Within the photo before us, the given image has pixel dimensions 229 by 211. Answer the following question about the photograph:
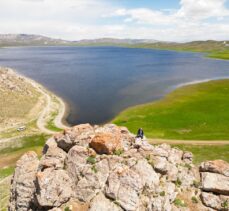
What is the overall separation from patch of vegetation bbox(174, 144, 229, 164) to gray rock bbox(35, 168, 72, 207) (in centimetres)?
3103

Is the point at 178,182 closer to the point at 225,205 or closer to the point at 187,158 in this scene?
the point at 225,205

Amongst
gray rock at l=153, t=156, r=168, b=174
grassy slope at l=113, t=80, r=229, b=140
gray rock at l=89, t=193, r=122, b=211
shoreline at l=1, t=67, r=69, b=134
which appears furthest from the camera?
shoreline at l=1, t=67, r=69, b=134

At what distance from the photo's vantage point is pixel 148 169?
30.3m

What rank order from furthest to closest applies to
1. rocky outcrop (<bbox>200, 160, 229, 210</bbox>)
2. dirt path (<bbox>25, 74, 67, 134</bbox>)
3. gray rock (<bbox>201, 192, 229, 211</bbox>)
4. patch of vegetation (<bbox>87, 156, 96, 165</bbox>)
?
dirt path (<bbox>25, 74, 67, 134</bbox>), patch of vegetation (<bbox>87, 156, 96, 165</bbox>), rocky outcrop (<bbox>200, 160, 229, 210</bbox>), gray rock (<bbox>201, 192, 229, 211</bbox>)

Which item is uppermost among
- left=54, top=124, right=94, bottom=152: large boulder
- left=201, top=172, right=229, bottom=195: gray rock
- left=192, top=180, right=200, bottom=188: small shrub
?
left=54, top=124, right=94, bottom=152: large boulder

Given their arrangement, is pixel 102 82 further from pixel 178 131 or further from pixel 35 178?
pixel 35 178

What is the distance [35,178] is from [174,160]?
16044 millimetres

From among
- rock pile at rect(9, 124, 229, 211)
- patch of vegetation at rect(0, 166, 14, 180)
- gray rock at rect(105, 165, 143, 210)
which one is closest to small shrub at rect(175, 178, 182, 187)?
rock pile at rect(9, 124, 229, 211)

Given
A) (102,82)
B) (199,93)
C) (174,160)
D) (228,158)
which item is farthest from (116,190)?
(102,82)

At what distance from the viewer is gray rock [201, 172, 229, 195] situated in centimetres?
2922

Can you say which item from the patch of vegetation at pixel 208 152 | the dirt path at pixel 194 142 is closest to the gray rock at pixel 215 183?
the patch of vegetation at pixel 208 152

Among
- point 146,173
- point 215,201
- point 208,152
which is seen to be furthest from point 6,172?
point 208,152

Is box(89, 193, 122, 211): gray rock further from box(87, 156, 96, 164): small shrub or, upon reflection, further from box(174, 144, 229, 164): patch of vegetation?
box(174, 144, 229, 164): patch of vegetation

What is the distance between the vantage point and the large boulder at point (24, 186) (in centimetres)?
3209
